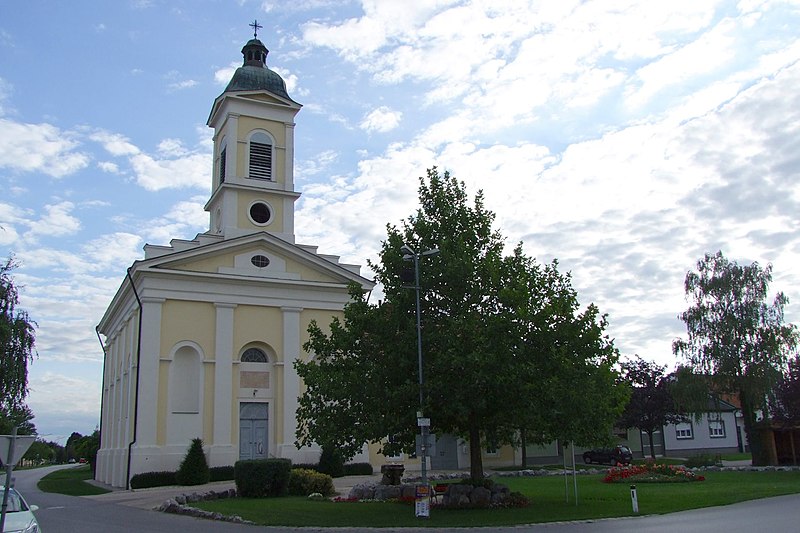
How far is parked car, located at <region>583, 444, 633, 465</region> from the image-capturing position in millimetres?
45878

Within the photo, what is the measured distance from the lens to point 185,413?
34.5 meters

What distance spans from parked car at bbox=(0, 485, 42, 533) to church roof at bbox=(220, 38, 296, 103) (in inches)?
1188

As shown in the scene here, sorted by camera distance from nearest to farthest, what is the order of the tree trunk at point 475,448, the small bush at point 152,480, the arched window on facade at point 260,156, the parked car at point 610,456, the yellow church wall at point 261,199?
the tree trunk at point 475,448, the small bush at point 152,480, the yellow church wall at point 261,199, the arched window on facade at point 260,156, the parked car at point 610,456

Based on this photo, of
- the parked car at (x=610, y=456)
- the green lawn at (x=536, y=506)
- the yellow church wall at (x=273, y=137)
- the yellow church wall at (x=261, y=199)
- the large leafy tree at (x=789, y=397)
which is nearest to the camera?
the green lawn at (x=536, y=506)

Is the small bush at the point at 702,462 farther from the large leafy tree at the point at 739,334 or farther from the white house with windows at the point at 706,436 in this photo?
the white house with windows at the point at 706,436

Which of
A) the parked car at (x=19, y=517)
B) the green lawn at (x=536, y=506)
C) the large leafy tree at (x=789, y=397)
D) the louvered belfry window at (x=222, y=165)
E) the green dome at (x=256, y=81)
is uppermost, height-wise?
the green dome at (x=256, y=81)

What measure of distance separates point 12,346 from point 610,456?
37.3 m

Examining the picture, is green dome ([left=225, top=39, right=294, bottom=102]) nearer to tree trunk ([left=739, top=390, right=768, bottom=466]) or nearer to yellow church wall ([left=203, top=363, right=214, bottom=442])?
yellow church wall ([left=203, top=363, right=214, bottom=442])

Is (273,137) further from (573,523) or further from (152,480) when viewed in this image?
(573,523)

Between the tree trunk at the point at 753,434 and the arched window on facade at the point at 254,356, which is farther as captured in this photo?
the tree trunk at the point at 753,434

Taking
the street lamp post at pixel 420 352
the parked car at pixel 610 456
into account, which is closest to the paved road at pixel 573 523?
the street lamp post at pixel 420 352

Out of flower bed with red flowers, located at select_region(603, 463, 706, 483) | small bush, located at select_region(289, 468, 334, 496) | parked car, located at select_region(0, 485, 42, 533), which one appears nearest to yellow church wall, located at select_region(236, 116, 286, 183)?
small bush, located at select_region(289, 468, 334, 496)

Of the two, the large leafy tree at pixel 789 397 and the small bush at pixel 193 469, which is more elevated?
the large leafy tree at pixel 789 397

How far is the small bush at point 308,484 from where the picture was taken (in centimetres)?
2653
